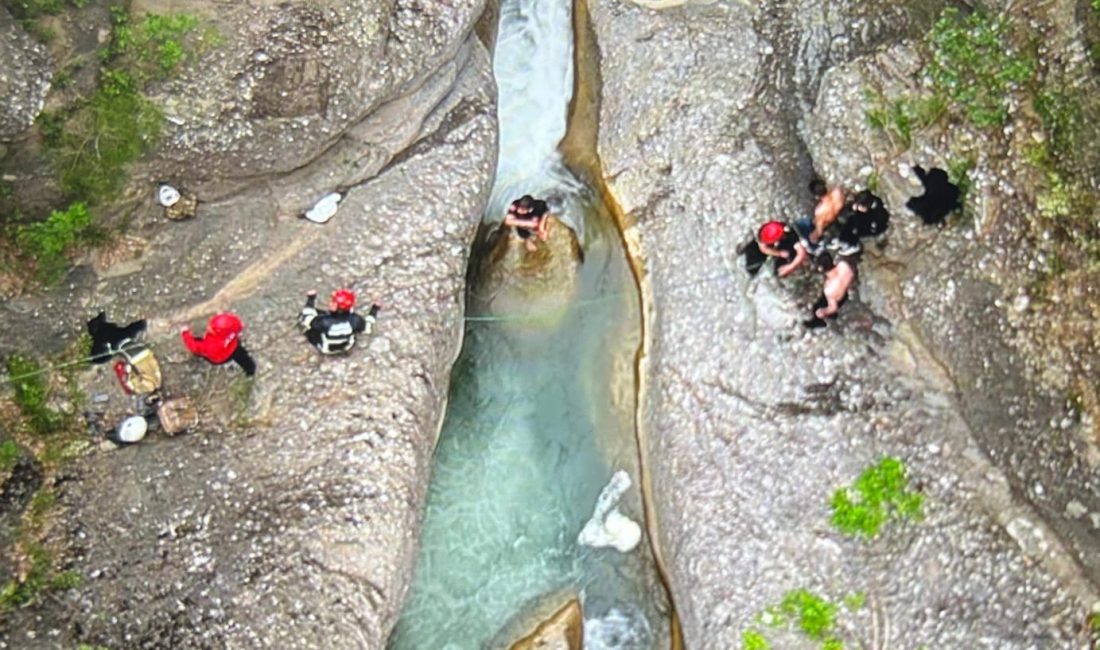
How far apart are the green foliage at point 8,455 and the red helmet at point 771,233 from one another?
8286mm

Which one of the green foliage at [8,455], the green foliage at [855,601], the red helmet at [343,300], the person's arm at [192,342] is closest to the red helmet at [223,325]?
the person's arm at [192,342]

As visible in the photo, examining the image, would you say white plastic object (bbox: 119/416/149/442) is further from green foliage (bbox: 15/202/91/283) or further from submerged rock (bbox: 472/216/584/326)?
submerged rock (bbox: 472/216/584/326)

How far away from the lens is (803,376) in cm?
1334

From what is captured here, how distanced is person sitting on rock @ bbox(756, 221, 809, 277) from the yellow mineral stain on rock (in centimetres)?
457

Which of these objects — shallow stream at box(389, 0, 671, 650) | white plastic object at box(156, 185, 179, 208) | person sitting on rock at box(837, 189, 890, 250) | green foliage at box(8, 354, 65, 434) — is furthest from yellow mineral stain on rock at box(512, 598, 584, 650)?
white plastic object at box(156, 185, 179, 208)

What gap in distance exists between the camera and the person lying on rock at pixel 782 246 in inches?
533

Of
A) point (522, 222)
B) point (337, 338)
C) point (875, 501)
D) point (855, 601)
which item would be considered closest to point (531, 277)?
point (522, 222)

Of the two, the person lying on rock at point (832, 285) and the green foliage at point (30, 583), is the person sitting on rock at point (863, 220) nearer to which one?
the person lying on rock at point (832, 285)

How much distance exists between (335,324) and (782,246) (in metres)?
5.12

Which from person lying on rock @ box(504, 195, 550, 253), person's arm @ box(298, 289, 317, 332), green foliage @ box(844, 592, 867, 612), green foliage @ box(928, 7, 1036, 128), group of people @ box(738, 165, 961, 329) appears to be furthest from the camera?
person lying on rock @ box(504, 195, 550, 253)

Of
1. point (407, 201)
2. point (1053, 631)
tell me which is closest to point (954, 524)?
point (1053, 631)

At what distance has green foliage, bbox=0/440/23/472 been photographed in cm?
1181

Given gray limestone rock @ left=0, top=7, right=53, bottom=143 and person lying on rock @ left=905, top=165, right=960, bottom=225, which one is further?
person lying on rock @ left=905, top=165, right=960, bottom=225

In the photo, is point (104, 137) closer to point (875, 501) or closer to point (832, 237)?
point (832, 237)
